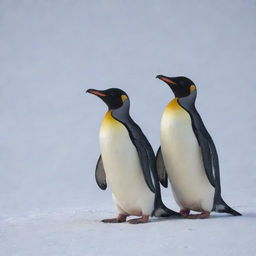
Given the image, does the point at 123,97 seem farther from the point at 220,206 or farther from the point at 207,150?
the point at 220,206

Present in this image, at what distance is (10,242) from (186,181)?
1247 millimetres

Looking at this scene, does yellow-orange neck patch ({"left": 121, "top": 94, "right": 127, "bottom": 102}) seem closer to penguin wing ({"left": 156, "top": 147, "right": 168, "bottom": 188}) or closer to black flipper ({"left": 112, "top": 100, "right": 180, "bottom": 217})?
black flipper ({"left": 112, "top": 100, "right": 180, "bottom": 217})

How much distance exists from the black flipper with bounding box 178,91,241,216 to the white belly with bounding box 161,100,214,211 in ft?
0.13

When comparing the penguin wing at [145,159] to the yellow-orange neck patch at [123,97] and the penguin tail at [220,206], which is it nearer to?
the yellow-orange neck patch at [123,97]

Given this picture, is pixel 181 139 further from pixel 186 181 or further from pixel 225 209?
pixel 225 209

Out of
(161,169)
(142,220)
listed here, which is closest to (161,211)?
(142,220)

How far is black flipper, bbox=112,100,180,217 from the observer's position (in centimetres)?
427

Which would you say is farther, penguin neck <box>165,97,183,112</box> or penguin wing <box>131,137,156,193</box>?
penguin neck <box>165,97,183,112</box>

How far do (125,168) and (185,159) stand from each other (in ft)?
1.35

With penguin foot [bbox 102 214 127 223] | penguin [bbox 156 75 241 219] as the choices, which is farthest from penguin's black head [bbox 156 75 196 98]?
penguin foot [bbox 102 214 127 223]

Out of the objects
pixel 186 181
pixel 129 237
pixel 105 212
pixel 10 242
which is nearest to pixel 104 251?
pixel 129 237

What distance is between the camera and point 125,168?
431 cm

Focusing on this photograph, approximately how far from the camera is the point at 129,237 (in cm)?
384

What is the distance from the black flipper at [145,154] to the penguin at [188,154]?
0.45 feet
